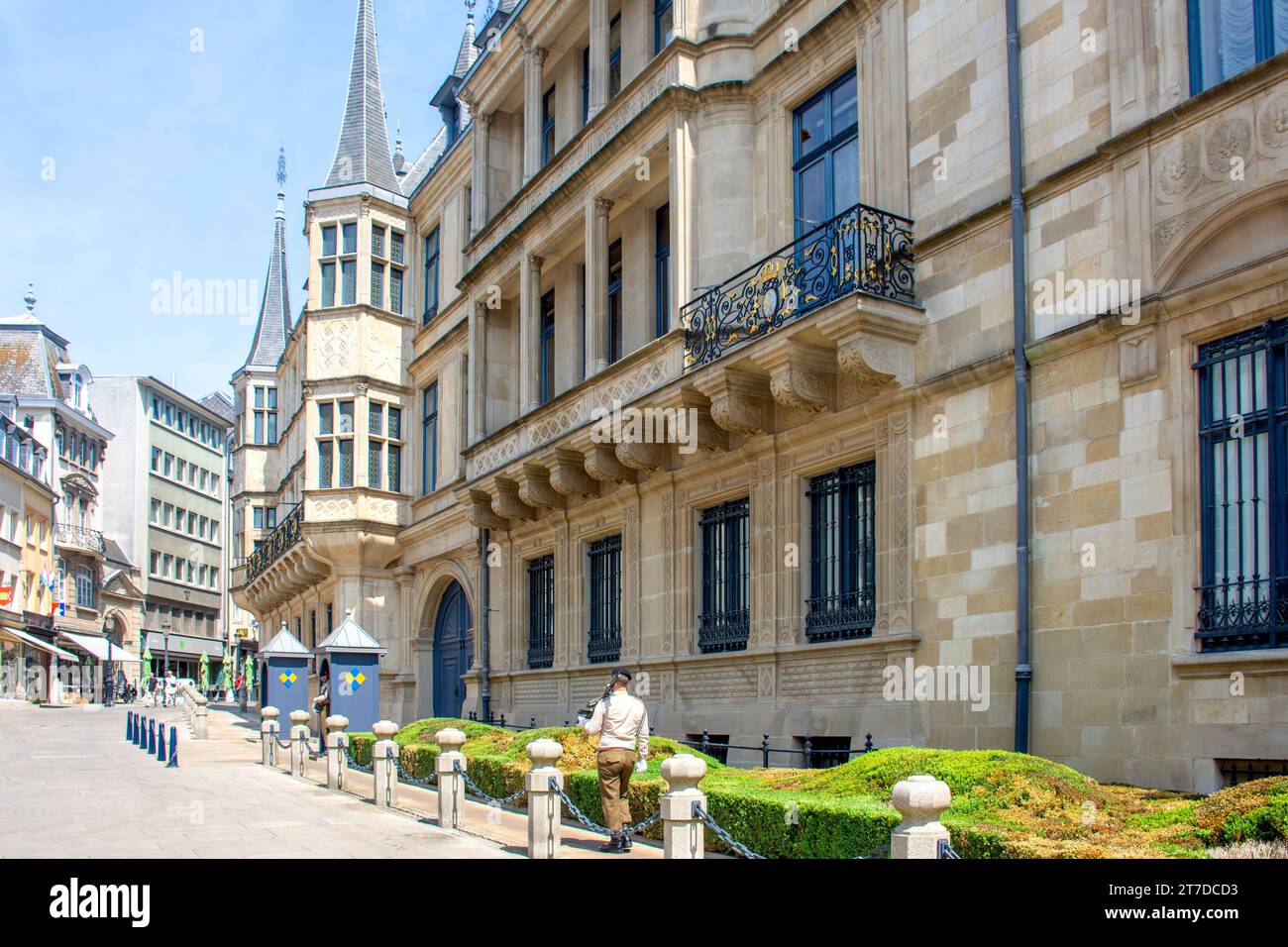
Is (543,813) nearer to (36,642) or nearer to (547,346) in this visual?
(547,346)

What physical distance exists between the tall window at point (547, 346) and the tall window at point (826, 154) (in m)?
8.51

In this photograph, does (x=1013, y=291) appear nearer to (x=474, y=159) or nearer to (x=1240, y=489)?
(x=1240, y=489)

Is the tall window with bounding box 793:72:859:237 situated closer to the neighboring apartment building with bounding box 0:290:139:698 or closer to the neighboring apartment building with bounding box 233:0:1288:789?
the neighboring apartment building with bounding box 233:0:1288:789

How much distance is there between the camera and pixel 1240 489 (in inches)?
441

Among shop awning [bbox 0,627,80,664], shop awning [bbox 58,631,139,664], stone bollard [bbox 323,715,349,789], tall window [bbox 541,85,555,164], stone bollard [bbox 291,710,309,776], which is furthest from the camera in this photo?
shop awning [bbox 58,631,139,664]

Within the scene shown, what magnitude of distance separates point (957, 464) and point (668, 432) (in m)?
5.29

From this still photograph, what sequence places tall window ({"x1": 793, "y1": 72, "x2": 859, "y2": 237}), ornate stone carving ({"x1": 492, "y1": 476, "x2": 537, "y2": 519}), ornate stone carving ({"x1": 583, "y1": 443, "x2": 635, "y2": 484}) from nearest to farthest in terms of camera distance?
tall window ({"x1": 793, "y1": 72, "x2": 859, "y2": 237}), ornate stone carving ({"x1": 583, "y1": 443, "x2": 635, "y2": 484}), ornate stone carving ({"x1": 492, "y1": 476, "x2": 537, "y2": 519})

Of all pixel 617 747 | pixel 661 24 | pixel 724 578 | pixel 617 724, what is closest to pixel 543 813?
pixel 617 747

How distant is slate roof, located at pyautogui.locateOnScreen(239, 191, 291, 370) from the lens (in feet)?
229

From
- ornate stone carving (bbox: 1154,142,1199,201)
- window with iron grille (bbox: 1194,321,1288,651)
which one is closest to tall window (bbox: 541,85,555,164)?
ornate stone carving (bbox: 1154,142,1199,201)

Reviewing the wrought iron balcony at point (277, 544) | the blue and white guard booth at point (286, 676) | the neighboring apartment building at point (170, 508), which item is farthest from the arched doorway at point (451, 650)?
the neighboring apartment building at point (170, 508)

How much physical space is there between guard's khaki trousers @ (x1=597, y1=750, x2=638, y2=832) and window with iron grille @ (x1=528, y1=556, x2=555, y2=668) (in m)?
11.5

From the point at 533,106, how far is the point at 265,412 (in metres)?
44.6

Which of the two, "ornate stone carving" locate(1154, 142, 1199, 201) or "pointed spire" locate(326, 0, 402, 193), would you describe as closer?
"ornate stone carving" locate(1154, 142, 1199, 201)
